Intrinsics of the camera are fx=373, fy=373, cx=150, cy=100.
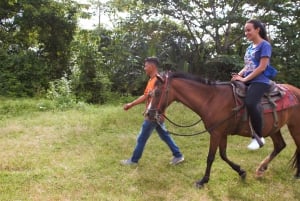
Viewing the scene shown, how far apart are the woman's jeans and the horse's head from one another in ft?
3.67

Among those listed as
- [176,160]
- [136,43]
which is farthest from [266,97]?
[136,43]

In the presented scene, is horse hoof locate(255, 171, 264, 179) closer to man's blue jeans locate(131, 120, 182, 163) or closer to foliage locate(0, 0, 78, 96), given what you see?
man's blue jeans locate(131, 120, 182, 163)

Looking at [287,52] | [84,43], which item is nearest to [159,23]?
[84,43]

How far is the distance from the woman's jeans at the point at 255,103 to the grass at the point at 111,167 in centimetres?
94

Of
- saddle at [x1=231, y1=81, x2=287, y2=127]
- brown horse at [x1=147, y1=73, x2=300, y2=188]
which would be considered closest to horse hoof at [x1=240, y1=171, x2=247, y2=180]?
brown horse at [x1=147, y1=73, x2=300, y2=188]

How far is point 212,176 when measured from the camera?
18.6 ft

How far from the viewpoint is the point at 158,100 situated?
5.04 m

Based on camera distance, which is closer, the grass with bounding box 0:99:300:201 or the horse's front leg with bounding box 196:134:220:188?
the grass with bounding box 0:99:300:201

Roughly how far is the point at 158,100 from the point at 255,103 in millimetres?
1303

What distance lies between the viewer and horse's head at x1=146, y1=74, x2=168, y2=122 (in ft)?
16.5

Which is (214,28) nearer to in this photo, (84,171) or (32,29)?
(32,29)

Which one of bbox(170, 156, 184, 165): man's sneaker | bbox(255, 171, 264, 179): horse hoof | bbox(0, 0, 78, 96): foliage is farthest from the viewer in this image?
bbox(0, 0, 78, 96): foliage

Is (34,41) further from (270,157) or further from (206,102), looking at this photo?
(270,157)

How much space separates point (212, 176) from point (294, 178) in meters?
1.29
